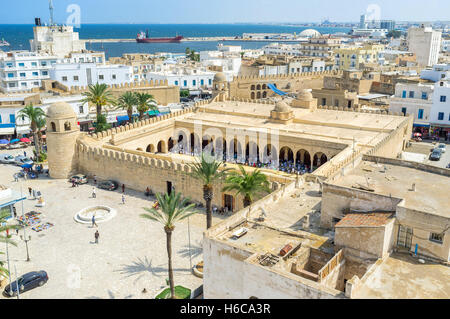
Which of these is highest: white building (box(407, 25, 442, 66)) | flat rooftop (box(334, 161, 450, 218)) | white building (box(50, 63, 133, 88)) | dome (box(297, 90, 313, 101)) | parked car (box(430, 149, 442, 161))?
white building (box(407, 25, 442, 66))

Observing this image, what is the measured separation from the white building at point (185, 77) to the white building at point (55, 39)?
28.2 m

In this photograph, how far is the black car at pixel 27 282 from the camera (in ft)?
64.0

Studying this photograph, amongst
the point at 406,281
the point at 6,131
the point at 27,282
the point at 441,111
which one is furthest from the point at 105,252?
the point at 441,111

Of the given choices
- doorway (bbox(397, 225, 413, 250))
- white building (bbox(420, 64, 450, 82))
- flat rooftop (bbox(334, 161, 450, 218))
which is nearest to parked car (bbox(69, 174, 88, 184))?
flat rooftop (bbox(334, 161, 450, 218))

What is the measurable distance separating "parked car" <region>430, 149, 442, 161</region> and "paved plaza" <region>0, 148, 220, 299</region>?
74.1 feet

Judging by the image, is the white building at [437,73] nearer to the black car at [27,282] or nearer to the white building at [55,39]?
the black car at [27,282]

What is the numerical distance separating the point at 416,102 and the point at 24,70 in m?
50.6

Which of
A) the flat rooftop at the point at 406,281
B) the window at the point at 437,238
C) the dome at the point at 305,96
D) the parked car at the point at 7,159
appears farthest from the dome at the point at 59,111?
the window at the point at 437,238

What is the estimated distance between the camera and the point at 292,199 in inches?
872

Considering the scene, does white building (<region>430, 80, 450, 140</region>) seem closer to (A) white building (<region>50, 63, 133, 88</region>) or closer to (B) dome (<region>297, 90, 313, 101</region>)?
(B) dome (<region>297, 90, 313, 101</region>)

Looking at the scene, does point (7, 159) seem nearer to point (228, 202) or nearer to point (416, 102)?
point (228, 202)

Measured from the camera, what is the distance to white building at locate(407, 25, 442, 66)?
322 ft

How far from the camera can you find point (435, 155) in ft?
128
